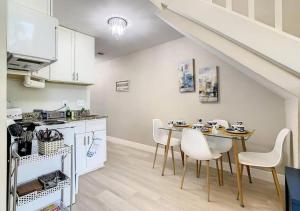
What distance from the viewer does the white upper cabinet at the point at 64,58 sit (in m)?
2.69

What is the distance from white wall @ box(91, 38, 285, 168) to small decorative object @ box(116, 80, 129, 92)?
4.6 inches

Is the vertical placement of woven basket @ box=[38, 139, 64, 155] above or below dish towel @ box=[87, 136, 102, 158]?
above

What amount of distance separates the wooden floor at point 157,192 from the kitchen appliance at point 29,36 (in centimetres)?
166

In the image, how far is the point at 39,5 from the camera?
1697mm

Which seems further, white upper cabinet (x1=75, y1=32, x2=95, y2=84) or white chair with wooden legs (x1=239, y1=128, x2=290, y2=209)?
white upper cabinet (x1=75, y1=32, x2=95, y2=84)

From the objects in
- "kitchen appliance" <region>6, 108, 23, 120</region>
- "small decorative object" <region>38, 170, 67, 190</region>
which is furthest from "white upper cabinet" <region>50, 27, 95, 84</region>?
"small decorative object" <region>38, 170, 67, 190</region>

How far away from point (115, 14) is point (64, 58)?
3.86 feet

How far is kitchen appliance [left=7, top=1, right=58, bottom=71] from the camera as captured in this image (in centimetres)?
144

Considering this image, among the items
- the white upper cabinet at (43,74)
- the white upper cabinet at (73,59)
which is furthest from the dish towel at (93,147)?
the white upper cabinet at (43,74)

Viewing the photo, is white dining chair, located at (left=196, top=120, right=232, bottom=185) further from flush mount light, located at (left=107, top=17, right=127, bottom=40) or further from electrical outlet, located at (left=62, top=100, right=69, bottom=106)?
electrical outlet, located at (left=62, top=100, right=69, bottom=106)

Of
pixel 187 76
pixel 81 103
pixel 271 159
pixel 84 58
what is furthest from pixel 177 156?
pixel 84 58

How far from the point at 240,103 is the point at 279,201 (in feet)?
4.43

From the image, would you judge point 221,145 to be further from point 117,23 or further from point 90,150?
point 117,23

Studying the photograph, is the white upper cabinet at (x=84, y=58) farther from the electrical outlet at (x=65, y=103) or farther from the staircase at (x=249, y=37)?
the staircase at (x=249, y=37)
